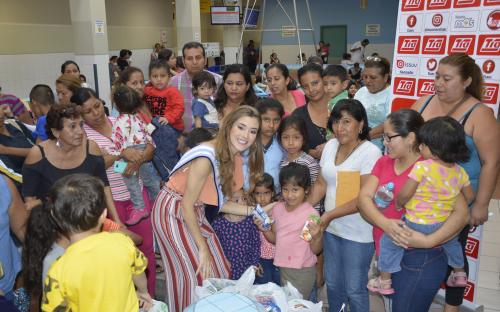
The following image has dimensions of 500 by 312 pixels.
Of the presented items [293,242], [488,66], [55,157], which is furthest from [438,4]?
[55,157]

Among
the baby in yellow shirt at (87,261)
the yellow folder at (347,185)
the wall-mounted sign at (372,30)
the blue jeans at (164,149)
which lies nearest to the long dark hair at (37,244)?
the baby in yellow shirt at (87,261)

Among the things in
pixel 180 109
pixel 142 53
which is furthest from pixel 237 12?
pixel 180 109

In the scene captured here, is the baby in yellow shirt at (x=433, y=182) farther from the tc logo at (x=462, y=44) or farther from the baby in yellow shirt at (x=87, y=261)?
the baby in yellow shirt at (x=87, y=261)

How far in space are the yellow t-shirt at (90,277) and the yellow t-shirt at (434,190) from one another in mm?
1493

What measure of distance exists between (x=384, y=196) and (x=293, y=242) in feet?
2.63

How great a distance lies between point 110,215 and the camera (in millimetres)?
2893

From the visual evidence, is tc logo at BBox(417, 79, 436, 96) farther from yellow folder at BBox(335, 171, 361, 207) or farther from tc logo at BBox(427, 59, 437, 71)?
yellow folder at BBox(335, 171, 361, 207)

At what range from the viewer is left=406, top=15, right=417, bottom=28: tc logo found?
3463 millimetres

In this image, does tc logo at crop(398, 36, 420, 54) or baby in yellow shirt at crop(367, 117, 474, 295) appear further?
tc logo at crop(398, 36, 420, 54)

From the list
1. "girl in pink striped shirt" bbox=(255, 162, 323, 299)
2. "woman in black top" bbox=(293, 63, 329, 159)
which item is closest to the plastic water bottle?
"girl in pink striped shirt" bbox=(255, 162, 323, 299)

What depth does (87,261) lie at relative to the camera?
174 cm

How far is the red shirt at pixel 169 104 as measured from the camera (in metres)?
4.20

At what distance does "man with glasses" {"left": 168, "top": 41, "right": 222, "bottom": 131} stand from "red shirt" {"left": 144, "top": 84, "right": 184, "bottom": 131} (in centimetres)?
17

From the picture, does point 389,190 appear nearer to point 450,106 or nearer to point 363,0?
point 450,106
